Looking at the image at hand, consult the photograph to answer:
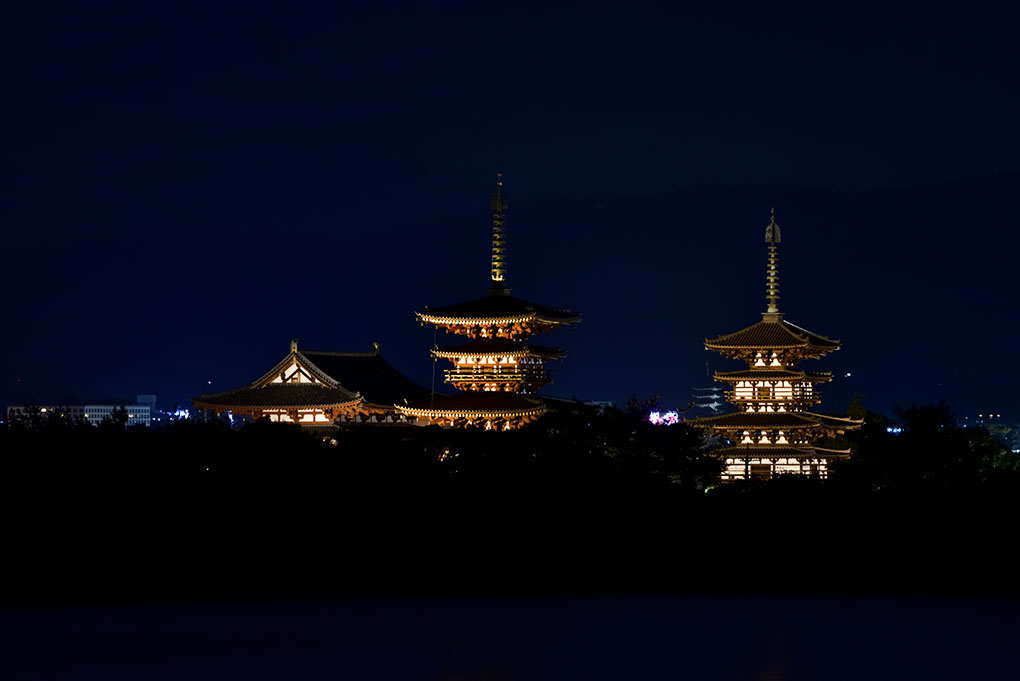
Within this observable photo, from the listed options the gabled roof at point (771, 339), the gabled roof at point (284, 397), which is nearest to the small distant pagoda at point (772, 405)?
the gabled roof at point (771, 339)

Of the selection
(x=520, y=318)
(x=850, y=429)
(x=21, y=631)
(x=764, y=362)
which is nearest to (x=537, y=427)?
(x=520, y=318)

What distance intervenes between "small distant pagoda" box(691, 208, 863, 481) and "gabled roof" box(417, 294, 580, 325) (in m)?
6.53

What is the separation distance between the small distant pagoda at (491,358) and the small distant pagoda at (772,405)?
20.3 ft

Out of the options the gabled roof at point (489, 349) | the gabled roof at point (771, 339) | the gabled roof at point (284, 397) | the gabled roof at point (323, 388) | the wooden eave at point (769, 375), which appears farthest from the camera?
the gabled roof at point (323, 388)

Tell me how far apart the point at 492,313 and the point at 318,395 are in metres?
8.97

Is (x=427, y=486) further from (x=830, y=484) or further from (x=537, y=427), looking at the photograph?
(x=830, y=484)

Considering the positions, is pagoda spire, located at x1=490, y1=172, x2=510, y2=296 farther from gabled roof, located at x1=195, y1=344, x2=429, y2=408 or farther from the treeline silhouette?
the treeline silhouette

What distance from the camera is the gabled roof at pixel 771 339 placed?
175 ft

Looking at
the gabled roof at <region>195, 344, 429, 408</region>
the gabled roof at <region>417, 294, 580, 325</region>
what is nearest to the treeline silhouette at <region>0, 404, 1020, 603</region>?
the gabled roof at <region>417, 294, 580, 325</region>

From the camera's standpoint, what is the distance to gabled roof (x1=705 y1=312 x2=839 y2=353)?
53250mm

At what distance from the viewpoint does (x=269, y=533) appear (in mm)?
31641

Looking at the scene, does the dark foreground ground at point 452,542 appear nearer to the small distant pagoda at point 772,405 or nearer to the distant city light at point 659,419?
the distant city light at point 659,419

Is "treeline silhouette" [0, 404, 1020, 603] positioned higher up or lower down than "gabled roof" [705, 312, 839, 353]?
lower down

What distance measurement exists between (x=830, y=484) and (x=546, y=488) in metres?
6.28
